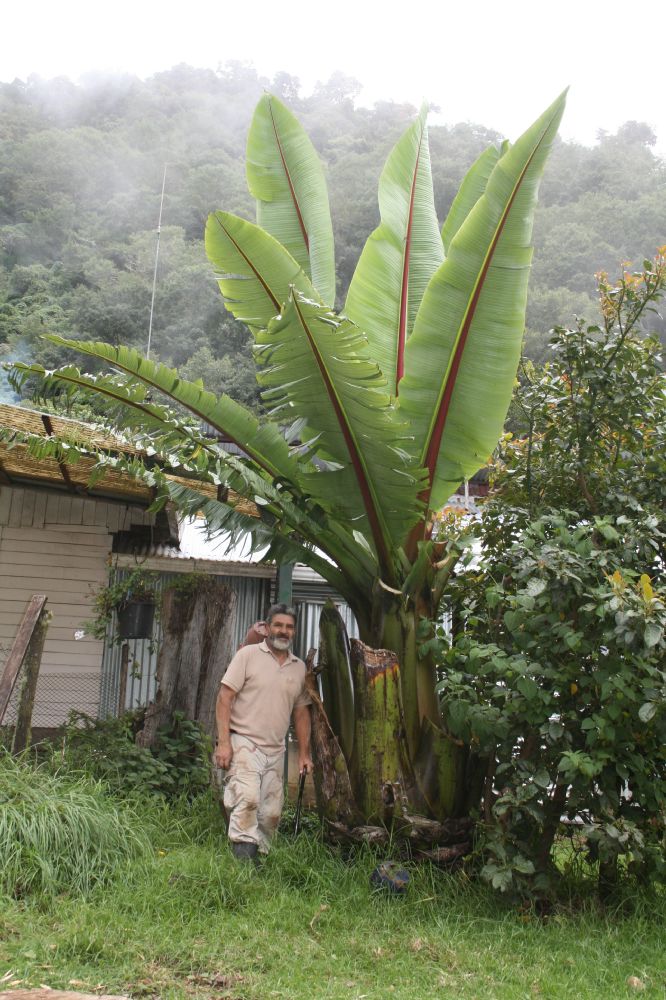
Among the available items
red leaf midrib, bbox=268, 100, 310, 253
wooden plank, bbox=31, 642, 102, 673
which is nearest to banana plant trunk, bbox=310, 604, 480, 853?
red leaf midrib, bbox=268, 100, 310, 253

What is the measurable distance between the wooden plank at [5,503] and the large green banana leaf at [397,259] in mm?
4494

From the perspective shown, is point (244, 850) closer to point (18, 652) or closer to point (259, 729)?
point (259, 729)

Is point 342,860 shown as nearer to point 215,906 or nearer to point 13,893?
point 215,906

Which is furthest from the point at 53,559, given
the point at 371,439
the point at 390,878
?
the point at 390,878

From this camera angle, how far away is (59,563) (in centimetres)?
938

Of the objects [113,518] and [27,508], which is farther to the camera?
[113,518]

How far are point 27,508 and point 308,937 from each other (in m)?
5.99

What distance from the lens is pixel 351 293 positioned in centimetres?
673

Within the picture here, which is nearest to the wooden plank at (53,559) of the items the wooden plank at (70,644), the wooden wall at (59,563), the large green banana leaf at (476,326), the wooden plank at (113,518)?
the wooden wall at (59,563)

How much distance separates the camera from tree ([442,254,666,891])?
16.4 ft

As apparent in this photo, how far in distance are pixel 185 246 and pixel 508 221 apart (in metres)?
38.6

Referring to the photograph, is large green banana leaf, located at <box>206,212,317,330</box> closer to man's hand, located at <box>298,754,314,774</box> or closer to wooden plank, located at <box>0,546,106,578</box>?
man's hand, located at <box>298,754,314,774</box>

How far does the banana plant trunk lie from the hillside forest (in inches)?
787

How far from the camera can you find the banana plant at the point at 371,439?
17.8ft
